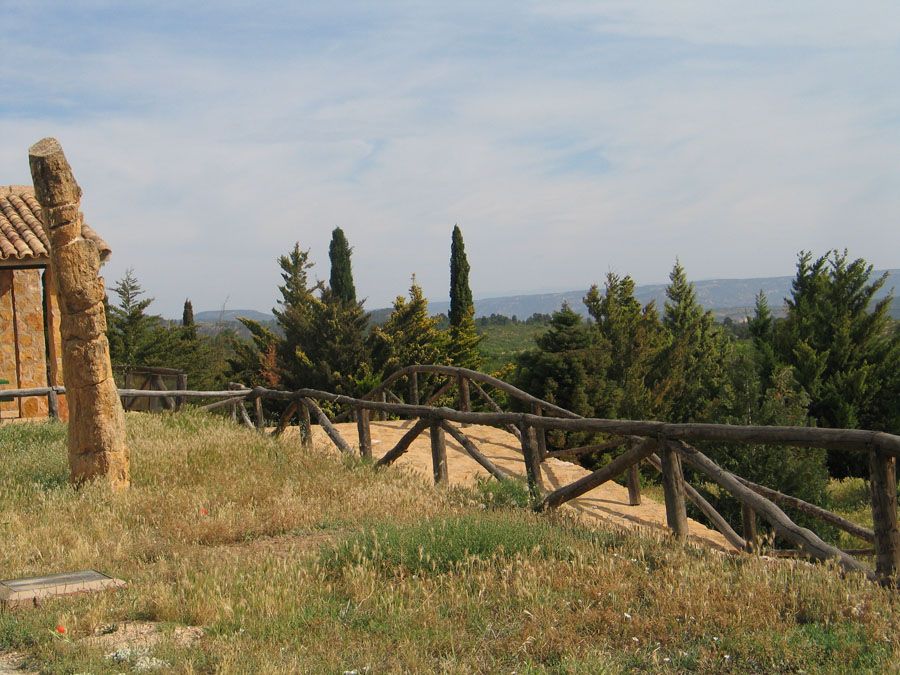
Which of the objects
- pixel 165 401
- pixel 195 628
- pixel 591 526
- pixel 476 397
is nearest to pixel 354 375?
pixel 476 397

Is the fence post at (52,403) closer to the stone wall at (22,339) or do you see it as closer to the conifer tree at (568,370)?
the stone wall at (22,339)

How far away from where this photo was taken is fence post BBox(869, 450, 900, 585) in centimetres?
460

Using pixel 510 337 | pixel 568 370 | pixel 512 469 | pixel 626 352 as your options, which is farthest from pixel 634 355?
pixel 510 337

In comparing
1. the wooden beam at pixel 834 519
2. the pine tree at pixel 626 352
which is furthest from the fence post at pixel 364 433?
the pine tree at pixel 626 352

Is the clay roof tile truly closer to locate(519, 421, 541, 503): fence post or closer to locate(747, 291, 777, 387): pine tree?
locate(519, 421, 541, 503): fence post

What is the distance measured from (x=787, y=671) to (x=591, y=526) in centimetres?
271

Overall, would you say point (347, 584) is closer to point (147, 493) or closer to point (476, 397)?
point (147, 493)

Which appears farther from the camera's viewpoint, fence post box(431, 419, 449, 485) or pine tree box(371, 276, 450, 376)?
pine tree box(371, 276, 450, 376)

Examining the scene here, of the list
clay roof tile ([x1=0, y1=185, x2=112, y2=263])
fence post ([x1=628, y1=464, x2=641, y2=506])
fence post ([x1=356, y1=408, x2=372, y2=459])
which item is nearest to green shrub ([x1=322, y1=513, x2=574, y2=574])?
fence post ([x1=356, y1=408, x2=372, y2=459])

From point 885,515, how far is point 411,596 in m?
2.69

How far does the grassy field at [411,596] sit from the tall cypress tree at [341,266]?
28.9 m

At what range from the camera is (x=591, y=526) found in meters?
6.24

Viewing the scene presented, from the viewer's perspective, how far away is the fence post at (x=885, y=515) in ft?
15.1

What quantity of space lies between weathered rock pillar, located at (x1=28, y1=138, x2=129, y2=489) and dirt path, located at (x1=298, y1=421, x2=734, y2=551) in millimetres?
3174
